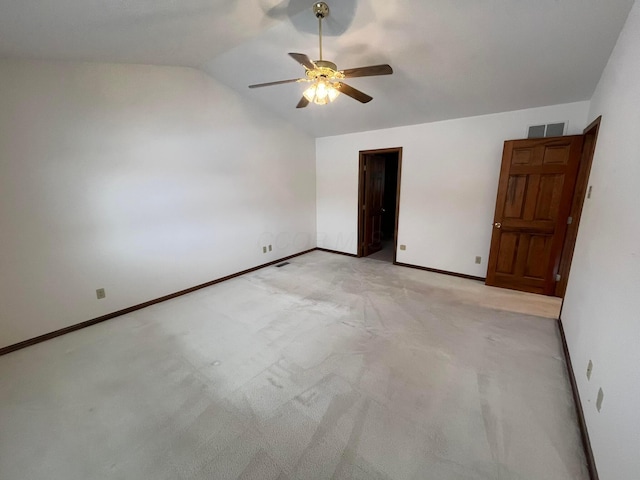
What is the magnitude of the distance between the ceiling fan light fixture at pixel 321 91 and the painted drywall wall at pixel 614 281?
6.30 ft

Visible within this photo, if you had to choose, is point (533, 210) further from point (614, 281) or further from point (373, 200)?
point (373, 200)

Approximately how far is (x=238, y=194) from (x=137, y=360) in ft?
8.27

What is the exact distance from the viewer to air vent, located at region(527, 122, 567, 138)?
2.97 meters

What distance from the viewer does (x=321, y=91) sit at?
2.04m

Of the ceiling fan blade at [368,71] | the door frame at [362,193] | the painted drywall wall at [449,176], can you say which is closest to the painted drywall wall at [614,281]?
the painted drywall wall at [449,176]

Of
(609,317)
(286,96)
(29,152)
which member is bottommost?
(609,317)

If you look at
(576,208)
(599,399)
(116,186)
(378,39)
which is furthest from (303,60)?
(576,208)

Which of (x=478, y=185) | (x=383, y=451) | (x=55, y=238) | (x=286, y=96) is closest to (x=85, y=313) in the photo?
(x=55, y=238)

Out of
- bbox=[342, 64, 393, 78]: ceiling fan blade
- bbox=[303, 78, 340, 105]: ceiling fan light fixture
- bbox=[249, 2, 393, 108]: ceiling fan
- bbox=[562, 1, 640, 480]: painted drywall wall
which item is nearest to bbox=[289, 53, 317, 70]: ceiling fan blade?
bbox=[249, 2, 393, 108]: ceiling fan

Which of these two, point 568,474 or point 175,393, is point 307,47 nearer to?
point 175,393

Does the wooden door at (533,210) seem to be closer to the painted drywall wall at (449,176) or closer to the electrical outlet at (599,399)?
the painted drywall wall at (449,176)

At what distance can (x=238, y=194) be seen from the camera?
3.94 meters

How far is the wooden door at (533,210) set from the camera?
293 cm

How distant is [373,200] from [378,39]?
10.1 ft
